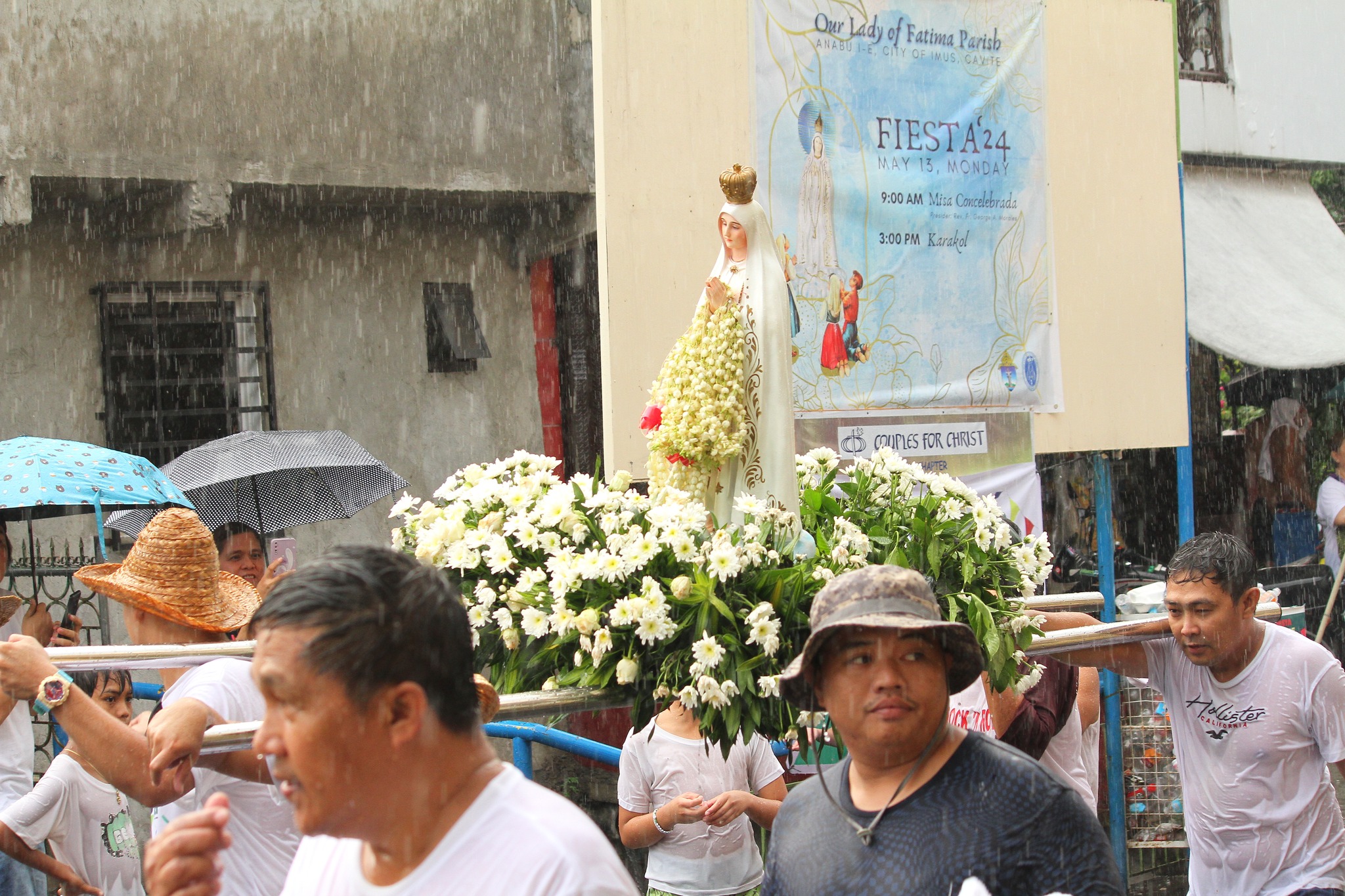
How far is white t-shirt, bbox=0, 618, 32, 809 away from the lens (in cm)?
490

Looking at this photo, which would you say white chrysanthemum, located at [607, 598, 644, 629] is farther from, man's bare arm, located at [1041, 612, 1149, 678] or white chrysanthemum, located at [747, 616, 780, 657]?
man's bare arm, located at [1041, 612, 1149, 678]

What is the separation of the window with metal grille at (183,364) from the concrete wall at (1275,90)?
7476mm

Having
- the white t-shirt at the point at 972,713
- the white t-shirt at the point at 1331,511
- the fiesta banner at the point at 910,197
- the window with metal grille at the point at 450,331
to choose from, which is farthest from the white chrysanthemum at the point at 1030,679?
the white t-shirt at the point at 1331,511

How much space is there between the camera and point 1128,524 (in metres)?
11.1

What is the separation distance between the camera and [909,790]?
2391 mm

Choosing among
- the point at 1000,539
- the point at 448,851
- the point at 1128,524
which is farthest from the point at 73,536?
the point at 1128,524

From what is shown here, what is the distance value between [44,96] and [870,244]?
5.00 metres

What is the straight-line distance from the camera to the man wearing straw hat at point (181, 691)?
285 centimetres

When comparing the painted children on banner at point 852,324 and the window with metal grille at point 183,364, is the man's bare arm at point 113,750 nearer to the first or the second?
the painted children on banner at point 852,324

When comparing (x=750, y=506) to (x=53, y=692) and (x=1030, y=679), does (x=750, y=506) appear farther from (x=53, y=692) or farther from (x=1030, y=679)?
(x=53, y=692)

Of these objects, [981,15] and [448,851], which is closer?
[448,851]

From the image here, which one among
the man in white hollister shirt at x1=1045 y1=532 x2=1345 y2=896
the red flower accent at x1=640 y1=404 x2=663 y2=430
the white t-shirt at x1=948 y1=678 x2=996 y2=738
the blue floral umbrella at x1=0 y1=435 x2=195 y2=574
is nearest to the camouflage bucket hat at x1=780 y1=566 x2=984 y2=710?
the red flower accent at x1=640 y1=404 x2=663 y2=430

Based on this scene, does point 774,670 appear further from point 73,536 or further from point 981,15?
point 73,536

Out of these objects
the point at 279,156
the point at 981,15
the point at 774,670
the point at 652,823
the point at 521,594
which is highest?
the point at 981,15
